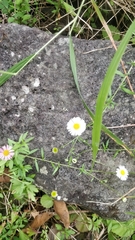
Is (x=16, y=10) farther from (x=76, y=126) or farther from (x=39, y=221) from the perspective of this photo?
(x=39, y=221)

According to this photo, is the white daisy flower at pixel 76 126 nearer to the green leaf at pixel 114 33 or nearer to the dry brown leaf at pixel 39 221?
the dry brown leaf at pixel 39 221

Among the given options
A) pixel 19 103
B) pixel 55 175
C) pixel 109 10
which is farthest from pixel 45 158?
pixel 109 10

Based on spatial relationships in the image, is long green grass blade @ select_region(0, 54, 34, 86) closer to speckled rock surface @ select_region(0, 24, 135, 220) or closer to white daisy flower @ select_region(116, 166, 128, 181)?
speckled rock surface @ select_region(0, 24, 135, 220)

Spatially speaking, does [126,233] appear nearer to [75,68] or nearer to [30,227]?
[30,227]

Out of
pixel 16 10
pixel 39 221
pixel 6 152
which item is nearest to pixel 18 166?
pixel 6 152

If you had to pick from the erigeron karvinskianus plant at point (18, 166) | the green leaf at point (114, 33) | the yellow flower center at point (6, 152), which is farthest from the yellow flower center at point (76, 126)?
the green leaf at point (114, 33)

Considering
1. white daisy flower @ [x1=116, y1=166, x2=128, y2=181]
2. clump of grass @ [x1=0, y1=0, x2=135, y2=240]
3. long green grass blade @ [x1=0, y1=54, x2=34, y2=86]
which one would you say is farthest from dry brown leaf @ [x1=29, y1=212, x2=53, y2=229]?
long green grass blade @ [x1=0, y1=54, x2=34, y2=86]
